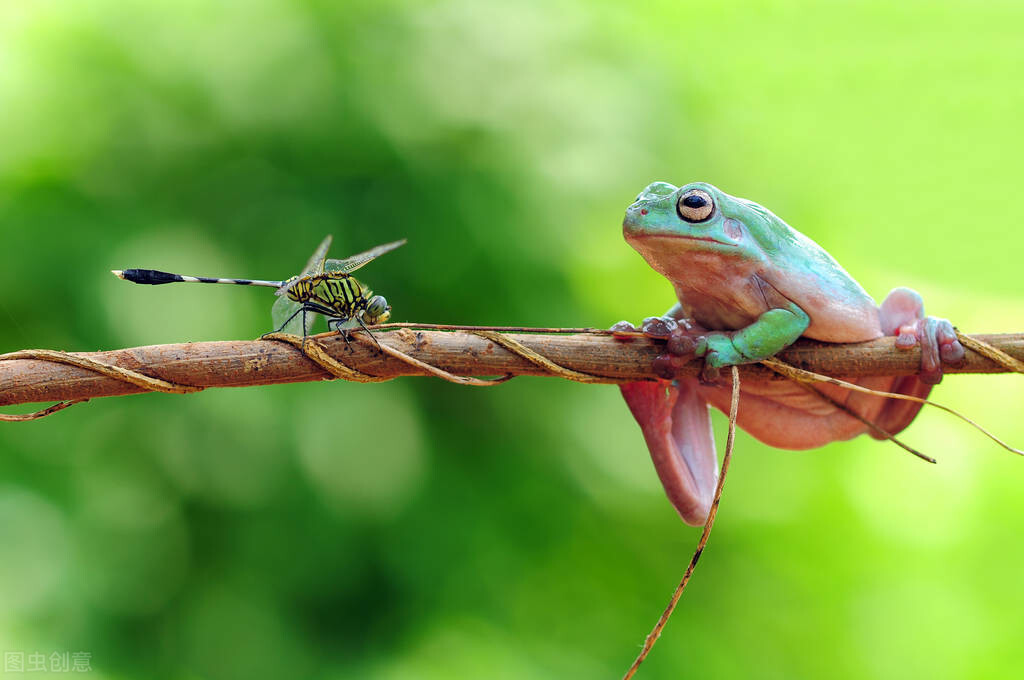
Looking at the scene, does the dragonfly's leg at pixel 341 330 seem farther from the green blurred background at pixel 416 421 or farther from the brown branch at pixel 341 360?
the green blurred background at pixel 416 421

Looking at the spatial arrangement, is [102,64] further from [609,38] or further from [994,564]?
[994,564]

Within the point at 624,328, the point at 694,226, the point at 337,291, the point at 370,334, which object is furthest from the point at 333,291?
the point at 694,226

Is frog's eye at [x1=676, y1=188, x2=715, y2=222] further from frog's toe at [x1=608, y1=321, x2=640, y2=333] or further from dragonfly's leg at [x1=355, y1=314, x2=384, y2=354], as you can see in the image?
dragonfly's leg at [x1=355, y1=314, x2=384, y2=354]

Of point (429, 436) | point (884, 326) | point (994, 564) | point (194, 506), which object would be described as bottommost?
point (994, 564)

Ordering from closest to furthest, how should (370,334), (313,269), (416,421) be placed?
(370,334) < (313,269) < (416,421)

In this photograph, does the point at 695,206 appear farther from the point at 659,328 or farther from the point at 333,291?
the point at 333,291

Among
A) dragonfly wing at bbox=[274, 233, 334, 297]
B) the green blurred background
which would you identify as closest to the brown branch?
dragonfly wing at bbox=[274, 233, 334, 297]

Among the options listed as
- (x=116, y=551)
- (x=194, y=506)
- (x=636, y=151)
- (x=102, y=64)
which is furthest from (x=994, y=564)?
(x=102, y=64)
